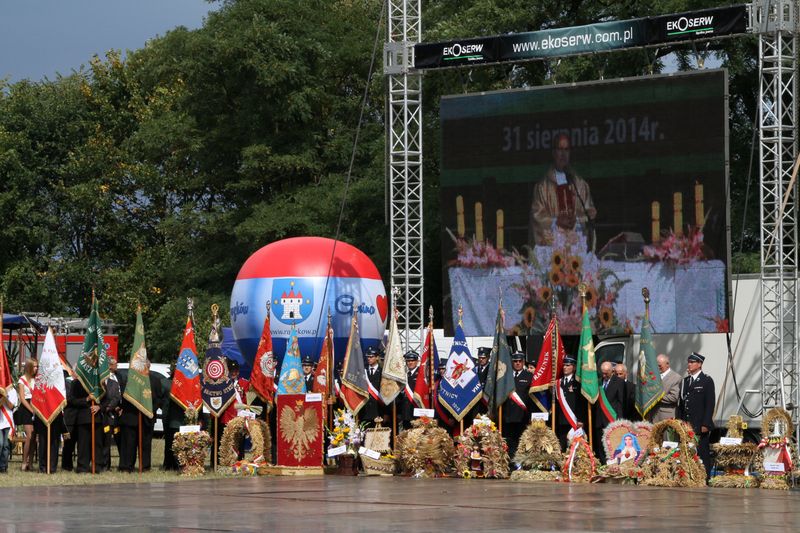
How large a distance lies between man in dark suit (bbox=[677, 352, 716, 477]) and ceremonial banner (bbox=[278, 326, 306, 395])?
482 cm

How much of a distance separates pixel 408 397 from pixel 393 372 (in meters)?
0.39

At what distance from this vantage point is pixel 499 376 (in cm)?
1853

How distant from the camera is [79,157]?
46.4 m

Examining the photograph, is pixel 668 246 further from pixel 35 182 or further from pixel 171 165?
pixel 35 182

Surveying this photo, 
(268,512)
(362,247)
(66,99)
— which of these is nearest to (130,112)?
(66,99)

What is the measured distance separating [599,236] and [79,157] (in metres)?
27.6

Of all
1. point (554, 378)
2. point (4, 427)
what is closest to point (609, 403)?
point (554, 378)

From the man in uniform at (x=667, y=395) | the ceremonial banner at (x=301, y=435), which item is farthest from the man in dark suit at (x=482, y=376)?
the man in uniform at (x=667, y=395)

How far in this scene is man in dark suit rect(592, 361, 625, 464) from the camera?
17.9 m

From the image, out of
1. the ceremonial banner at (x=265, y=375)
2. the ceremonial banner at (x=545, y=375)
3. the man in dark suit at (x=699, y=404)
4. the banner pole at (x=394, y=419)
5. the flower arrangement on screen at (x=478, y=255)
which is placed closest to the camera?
the man in dark suit at (x=699, y=404)

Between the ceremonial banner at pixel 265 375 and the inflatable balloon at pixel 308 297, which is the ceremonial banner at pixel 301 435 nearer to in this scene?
the ceremonial banner at pixel 265 375

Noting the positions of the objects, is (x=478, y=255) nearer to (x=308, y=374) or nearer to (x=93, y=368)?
(x=308, y=374)

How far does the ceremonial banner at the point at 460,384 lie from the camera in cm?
1866

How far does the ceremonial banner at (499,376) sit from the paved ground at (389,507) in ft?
5.65
